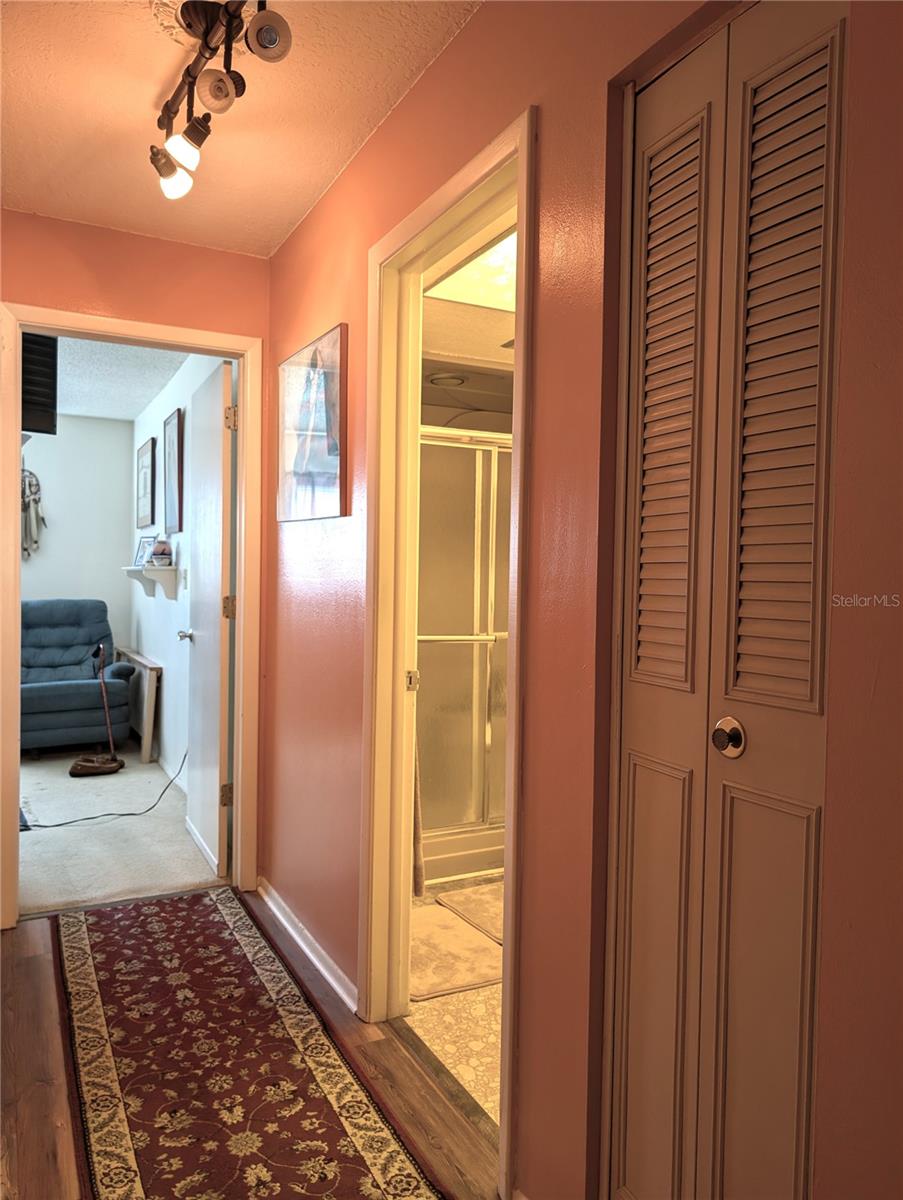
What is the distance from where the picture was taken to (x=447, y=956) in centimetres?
288

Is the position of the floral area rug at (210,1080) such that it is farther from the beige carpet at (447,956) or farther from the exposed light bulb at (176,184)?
the exposed light bulb at (176,184)

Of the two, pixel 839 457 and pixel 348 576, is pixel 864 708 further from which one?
pixel 348 576

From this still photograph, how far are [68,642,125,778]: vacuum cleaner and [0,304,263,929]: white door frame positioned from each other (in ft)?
7.16

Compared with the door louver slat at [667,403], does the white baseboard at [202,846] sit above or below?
below

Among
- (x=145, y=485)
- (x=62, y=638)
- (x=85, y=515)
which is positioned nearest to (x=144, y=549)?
(x=145, y=485)

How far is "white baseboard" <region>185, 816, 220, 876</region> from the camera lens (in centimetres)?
362

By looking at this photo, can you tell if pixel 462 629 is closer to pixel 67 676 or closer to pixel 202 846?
pixel 202 846

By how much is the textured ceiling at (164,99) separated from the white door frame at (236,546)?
380mm

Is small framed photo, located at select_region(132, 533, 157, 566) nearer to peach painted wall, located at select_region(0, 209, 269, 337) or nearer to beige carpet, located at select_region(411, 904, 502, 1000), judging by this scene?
peach painted wall, located at select_region(0, 209, 269, 337)

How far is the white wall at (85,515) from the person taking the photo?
22.0ft

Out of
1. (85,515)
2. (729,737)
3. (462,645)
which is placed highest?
(85,515)

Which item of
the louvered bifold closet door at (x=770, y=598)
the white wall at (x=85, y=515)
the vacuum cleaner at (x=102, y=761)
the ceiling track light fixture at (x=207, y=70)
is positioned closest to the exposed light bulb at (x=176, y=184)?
the ceiling track light fixture at (x=207, y=70)

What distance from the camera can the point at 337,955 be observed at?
8.68 ft

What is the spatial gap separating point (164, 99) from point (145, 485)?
4.38 metres
